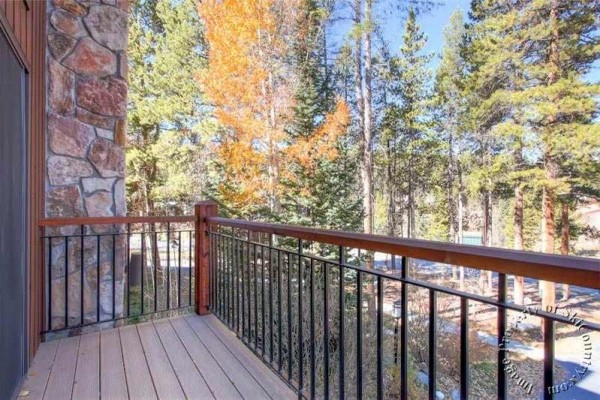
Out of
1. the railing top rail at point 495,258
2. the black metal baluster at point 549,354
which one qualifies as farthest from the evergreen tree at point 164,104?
the black metal baluster at point 549,354

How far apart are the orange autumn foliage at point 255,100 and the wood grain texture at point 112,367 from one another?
5.88 metres

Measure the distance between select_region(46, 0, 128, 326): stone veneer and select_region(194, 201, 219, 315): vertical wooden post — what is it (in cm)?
59

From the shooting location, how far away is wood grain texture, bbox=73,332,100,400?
1.80 meters

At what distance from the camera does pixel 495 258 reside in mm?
817

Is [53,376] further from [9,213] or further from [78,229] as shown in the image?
[78,229]

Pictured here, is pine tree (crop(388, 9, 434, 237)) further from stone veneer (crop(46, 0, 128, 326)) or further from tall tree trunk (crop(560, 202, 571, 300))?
stone veneer (crop(46, 0, 128, 326))

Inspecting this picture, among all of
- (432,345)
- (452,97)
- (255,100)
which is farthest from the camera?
(452,97)

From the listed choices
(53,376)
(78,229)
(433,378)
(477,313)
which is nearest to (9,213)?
(53,376)

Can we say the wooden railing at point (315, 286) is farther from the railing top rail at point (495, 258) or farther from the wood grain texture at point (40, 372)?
the wood grain texture at point (40, 372)

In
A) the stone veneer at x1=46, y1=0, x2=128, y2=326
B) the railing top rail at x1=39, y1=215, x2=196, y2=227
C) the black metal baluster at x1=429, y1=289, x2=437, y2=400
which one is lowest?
the black metal baluster at x1=429, y1=289, x2=437, y2=400

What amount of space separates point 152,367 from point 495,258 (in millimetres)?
1950

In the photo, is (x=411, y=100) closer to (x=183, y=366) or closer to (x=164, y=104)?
(x=164, y=104)

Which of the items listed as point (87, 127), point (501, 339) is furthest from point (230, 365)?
point (87, 127)

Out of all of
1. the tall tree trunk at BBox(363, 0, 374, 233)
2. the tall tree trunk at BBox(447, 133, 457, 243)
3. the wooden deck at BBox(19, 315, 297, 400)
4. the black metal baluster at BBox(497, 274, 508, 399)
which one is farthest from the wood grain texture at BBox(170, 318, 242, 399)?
the tall tree trunk at BBox(447, 133, 457, 243)
